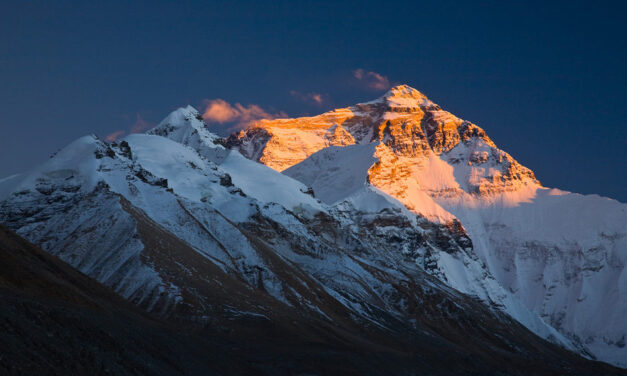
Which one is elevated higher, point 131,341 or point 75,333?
point 131,341

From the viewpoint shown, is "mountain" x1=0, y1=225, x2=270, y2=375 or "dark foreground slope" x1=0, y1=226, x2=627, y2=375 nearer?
"mountain" x1=0, y1=225, x2=270, y2=375

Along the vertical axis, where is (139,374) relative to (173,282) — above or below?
below

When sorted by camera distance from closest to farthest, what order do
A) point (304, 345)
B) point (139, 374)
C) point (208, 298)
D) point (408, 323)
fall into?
point (139, 374) < point (304, 345) < point (208, 298) < point (408, 323)

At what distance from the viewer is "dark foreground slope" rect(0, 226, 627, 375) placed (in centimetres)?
5984

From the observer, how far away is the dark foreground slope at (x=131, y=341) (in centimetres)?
5984

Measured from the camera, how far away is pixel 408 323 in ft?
624

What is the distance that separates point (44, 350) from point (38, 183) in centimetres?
11535

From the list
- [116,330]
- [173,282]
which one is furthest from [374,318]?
[116,330]

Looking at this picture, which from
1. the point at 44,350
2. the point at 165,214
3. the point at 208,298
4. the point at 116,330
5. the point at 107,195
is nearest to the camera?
the point at 44,350

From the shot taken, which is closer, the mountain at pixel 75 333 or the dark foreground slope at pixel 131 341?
the mountain at pixel 75 333

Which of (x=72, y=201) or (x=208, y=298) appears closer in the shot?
(x=208, y=298)

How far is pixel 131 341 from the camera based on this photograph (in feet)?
241

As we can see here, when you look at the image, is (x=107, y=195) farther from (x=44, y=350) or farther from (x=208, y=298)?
(x=44, y=350)

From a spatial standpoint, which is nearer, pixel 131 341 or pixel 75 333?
pixel 75 333
